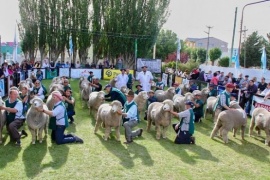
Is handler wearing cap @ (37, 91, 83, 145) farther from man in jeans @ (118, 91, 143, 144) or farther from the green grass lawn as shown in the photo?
man in jeans @ (118, 91, 143, 144)

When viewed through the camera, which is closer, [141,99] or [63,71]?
A: [141,99]

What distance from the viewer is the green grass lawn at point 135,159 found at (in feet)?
21.2

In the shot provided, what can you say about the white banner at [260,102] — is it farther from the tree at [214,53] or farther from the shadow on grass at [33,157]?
the tree at [214,53]

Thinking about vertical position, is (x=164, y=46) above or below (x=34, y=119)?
above

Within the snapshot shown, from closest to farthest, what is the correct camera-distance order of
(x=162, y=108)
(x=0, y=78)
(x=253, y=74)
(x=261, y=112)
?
(x=162, y=108), (x=261, y=112), (x=0, y=78), (x=253, y=74)

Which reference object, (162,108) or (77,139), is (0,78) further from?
(162,108)

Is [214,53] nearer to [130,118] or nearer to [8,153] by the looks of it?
[130,118]

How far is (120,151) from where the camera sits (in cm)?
796

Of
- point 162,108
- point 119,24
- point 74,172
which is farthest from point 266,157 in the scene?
point 119,24

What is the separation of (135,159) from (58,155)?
1798 millimetres

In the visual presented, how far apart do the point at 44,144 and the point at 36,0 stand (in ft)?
98.0

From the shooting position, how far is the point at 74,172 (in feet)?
21.1

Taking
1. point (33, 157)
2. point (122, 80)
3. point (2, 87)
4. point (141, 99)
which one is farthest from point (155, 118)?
point (2, 87)

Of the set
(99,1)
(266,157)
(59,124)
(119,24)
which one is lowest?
(266,157)
